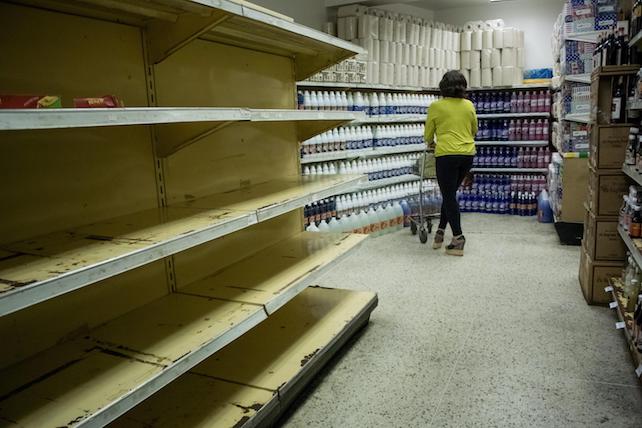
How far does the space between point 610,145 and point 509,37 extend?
4179mm

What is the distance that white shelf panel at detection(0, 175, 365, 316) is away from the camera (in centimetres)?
124

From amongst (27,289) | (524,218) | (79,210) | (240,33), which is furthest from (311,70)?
(524,218)

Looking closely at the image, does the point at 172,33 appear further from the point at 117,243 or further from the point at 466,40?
the point at 466,40

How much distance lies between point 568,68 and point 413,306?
3.16 m

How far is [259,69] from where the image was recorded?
2932mm

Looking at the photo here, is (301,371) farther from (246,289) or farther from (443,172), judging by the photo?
(443,172)

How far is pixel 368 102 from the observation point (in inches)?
227

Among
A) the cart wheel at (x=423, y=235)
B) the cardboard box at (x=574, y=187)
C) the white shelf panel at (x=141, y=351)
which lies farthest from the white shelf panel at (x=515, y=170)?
the white shelf panel at (x=141, y=351)

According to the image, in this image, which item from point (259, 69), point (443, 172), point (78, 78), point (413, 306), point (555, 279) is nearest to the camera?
point (78, 78)

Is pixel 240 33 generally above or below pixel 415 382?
above

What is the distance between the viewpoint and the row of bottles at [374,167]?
523 cm

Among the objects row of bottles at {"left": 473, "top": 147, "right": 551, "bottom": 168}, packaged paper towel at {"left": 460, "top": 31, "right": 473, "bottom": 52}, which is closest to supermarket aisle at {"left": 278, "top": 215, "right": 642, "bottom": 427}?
row of bottles at {"left": 473, "top": 147, "right": 551, "bottom": 168}

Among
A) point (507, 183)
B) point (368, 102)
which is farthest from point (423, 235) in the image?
point (507, 183)

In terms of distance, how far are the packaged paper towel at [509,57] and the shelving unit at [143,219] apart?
4802 millimetres
